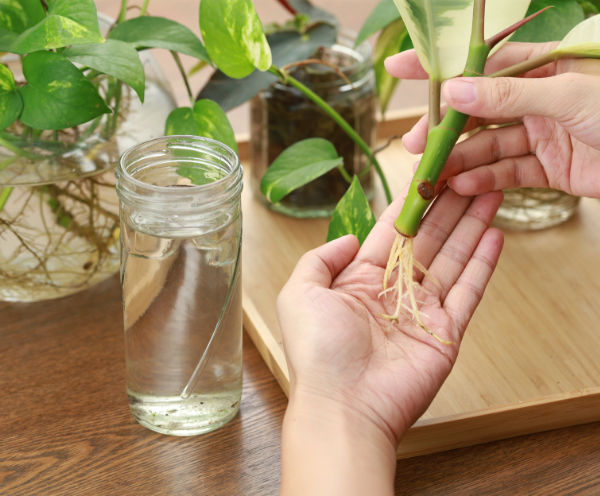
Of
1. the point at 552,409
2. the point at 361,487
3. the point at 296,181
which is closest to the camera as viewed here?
the point at 361,487

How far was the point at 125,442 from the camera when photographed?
51cm

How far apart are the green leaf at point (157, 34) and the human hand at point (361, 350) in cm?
21

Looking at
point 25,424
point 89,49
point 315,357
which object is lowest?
point 25,424

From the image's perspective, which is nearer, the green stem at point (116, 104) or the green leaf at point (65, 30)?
the green leaf at point (65, 30)

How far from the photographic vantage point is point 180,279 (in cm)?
45

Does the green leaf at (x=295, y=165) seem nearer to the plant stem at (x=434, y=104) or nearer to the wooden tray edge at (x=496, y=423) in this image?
Answer: the plant stem at (x=434, y=104)

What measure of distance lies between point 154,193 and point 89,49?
0.16m

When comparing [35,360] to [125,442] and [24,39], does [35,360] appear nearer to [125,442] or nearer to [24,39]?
[125,442]

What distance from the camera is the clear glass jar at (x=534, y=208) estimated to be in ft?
2.35

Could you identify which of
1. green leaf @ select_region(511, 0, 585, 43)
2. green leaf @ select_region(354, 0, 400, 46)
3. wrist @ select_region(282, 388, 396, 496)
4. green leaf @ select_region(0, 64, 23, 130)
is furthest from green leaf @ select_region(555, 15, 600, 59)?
green leaf @ select_region(0, 64, 23, 130)

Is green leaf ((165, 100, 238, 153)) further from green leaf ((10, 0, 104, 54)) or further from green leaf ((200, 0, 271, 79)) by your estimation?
green leaf ((10, 0, 104, 54))

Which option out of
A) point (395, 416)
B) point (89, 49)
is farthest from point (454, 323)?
point (89, 49)

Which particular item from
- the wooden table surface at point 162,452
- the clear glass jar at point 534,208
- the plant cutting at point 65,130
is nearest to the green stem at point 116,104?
the plant cutting at point 65,130

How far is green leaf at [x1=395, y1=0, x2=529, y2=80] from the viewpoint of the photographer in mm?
476
